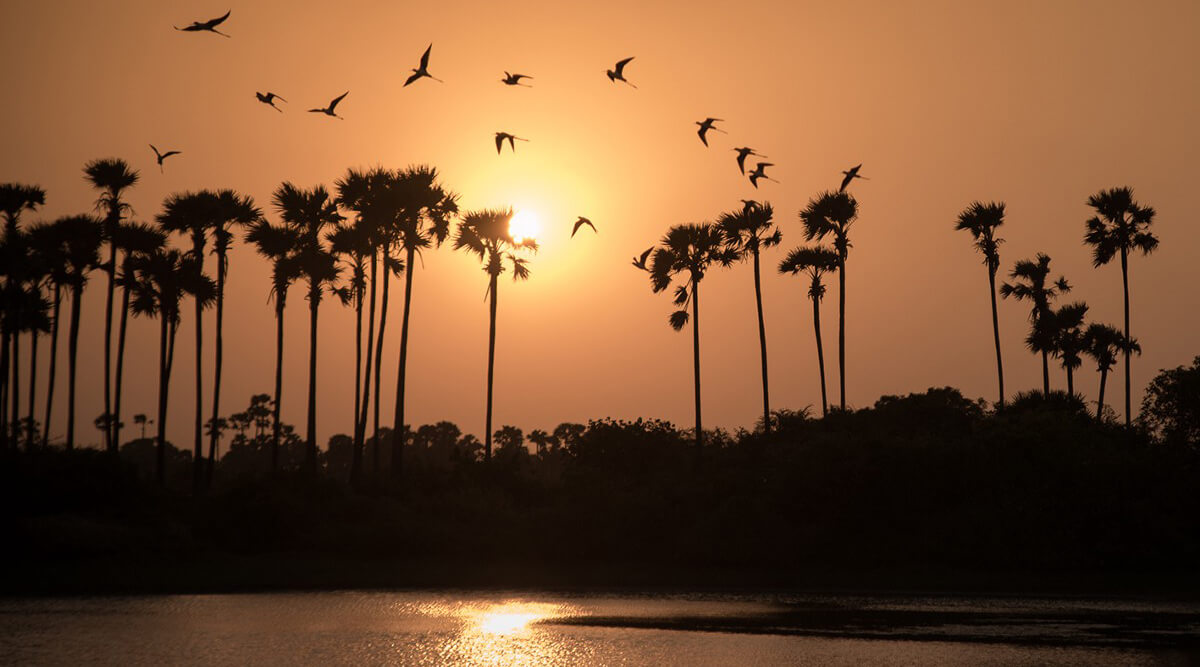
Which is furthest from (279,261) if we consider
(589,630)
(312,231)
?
(589,630)

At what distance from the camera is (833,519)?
44.8m

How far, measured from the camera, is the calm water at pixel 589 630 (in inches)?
932

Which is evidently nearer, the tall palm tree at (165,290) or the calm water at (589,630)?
the calm water at (589,630)

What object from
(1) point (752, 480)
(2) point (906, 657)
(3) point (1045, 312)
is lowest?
(2) point (906, 657)

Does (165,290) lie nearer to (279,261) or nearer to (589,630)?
(279,261)

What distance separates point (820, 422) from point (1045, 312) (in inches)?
800

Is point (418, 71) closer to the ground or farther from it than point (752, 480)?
farther from it

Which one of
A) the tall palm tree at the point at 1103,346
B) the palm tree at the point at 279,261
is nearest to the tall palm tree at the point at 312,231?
the palm tree at the point at 279,261

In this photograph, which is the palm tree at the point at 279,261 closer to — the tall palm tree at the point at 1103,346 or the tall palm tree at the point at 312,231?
the tall palm tree at the point at 312,231

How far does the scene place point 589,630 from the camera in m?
27.9

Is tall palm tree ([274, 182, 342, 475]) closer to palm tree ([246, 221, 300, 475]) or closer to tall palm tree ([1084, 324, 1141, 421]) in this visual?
palm tree ([246, 221, 300, 475])

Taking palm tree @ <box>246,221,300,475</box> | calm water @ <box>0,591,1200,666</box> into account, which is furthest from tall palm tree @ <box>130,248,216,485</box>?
calm water @ <box>0,591,1200,666</box>

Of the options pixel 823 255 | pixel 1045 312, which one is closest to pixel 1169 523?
pixel 823 255

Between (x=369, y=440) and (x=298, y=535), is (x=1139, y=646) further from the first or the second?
(x=369, y=440)
